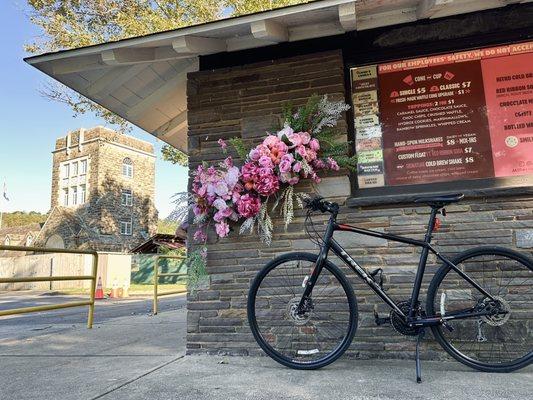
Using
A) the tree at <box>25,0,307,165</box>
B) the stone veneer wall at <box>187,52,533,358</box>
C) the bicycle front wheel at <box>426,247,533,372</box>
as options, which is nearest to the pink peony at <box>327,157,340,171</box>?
the stone veneer wall at <box>187,52,533,358</box>

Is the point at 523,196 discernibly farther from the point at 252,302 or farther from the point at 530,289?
the point at 252,302

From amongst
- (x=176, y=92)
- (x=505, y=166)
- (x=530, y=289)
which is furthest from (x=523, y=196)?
(x=176, y=92)

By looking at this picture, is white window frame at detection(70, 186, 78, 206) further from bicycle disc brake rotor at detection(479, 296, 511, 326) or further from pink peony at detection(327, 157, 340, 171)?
bicycle disc brake rotor at detection(479, 296, 511, 326)

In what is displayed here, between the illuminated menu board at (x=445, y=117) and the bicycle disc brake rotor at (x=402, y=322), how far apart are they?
1086mm

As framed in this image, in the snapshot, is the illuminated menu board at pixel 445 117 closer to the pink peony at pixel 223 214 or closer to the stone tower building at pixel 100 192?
the pink peony at pixel 223 214

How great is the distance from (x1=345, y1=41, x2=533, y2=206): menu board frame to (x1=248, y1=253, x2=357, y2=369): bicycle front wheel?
27.7 inches

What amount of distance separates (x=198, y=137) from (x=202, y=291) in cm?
142

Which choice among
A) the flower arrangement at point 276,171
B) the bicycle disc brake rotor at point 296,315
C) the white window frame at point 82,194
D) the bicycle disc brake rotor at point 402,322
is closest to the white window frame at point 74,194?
the white window frame at point 82,194

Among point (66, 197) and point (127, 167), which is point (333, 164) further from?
point (66, 197)

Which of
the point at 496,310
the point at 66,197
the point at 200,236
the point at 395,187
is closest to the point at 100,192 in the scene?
the point at 66,197

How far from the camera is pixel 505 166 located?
12.1 ft

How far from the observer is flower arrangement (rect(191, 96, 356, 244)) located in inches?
148

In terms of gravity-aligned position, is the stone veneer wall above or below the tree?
below

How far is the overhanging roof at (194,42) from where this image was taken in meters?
3.60
